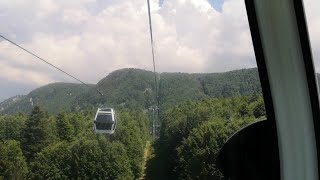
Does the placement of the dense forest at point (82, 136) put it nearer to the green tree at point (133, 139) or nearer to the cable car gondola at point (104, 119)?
the green tree at point (133, 139)

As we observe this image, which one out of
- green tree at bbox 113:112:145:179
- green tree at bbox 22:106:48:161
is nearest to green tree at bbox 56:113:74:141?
green tree at bbox 22:106:48:161

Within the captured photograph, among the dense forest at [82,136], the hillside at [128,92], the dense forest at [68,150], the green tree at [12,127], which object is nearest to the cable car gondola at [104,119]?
the hillside at [128,92]

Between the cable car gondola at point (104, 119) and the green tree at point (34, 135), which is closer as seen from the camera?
the cable car gondola at point (104, 119)

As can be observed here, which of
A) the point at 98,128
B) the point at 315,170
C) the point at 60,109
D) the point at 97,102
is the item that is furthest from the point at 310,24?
the point at 60,109

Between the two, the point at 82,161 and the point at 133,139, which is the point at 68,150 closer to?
the point at 82,161

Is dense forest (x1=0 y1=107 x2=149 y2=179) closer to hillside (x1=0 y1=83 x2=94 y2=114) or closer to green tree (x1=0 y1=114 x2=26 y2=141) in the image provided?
green tree (x1=0 y1=114 x2=26 y2=141)

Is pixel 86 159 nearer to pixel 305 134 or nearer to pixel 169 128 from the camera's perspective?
pixel 169 128

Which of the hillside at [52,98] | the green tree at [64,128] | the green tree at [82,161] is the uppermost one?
the hillside at [52,98]
